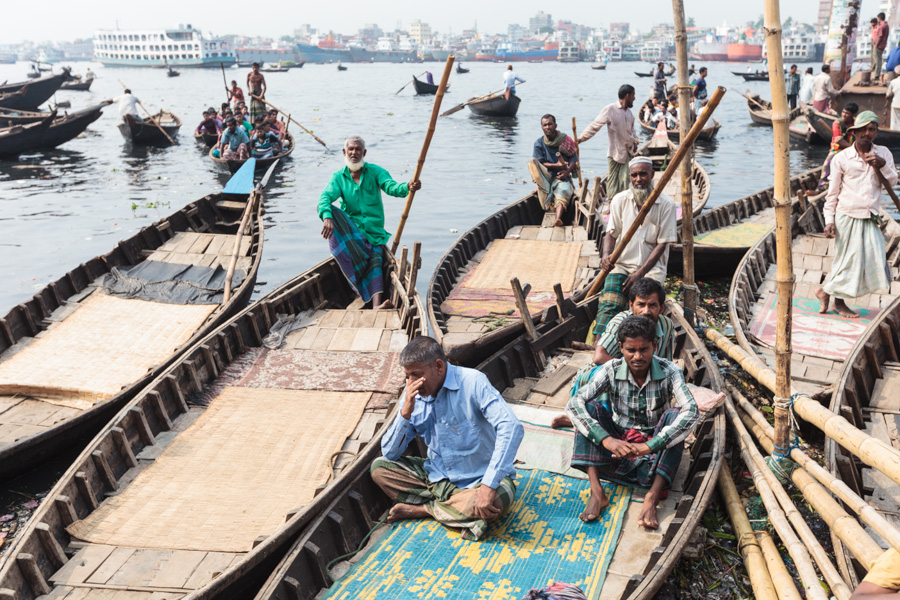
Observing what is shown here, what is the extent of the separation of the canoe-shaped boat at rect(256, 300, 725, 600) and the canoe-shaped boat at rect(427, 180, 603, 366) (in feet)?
4.75

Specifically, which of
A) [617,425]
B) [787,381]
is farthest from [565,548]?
[787,381]

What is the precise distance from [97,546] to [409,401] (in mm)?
2024

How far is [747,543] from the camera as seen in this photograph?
436cm

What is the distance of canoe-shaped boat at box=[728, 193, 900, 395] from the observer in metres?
6.26

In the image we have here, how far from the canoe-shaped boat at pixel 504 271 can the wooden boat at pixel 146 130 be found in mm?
17464

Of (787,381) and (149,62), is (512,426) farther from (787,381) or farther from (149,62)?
(149,62)

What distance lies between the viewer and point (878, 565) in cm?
264

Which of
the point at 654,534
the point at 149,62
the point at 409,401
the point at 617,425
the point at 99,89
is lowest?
the point at 654,534

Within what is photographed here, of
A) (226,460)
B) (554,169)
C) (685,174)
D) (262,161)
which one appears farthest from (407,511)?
(262,161)

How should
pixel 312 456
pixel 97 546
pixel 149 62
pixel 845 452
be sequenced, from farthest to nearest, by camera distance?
pixel 149 62
pixel 312 456
pixel 845 452
pixel 97 546

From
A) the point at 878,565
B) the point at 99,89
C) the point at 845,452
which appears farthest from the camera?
the point at 99,89

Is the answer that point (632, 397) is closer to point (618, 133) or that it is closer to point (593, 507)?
point (593, 507)

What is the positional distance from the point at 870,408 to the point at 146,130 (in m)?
24.0

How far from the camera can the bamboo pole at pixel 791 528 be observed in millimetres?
3377
